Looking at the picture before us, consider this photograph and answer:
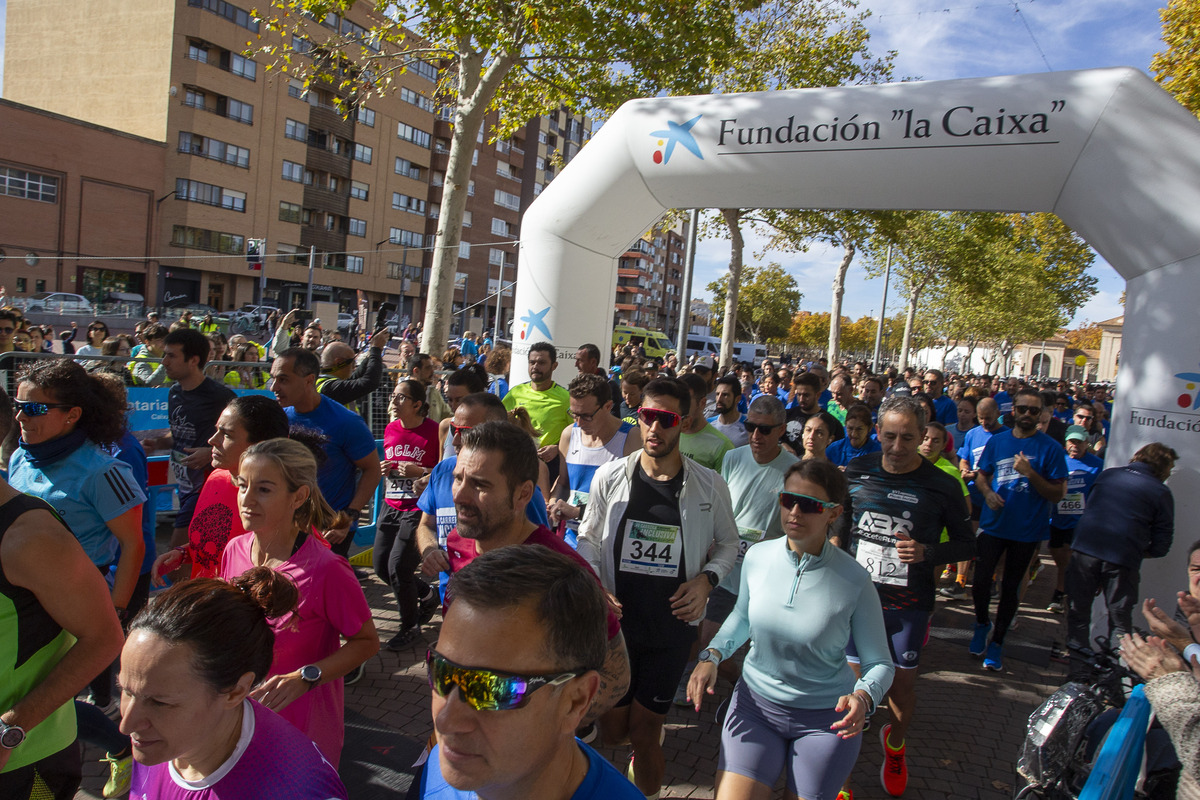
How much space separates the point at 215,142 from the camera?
41.9 meters

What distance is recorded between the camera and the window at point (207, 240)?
41.4 meters

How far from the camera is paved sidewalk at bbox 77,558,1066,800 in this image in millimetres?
3719

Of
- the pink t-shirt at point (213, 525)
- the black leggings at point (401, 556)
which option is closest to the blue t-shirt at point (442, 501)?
the pink t-shirt at point (213, 525)

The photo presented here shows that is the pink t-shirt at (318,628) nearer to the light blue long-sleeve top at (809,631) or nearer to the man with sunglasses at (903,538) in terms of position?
the light blue long-sleeve top at (809,631)

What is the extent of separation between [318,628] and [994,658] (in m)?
5.03

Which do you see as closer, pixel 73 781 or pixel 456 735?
pixel 456 735

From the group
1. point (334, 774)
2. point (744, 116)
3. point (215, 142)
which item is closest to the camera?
point (334, 774)

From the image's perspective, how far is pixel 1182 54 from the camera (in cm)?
1034

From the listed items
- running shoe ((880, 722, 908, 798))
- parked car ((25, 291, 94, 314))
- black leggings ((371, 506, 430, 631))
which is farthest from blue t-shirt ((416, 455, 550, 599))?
parked car ((25, 291, 94, 314))

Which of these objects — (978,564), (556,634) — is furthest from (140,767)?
(978,564)

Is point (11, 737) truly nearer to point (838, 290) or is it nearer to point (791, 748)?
point (791, 748)

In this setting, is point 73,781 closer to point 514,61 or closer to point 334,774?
point 334,774

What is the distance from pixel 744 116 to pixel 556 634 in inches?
268

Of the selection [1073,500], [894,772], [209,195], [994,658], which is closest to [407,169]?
[209,195]
